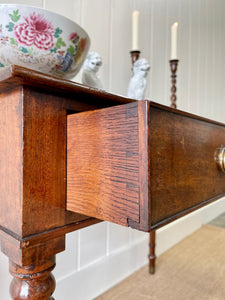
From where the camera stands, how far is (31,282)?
0.33m

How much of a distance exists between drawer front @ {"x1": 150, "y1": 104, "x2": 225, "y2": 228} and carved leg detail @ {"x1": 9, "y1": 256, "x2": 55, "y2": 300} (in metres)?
0.17

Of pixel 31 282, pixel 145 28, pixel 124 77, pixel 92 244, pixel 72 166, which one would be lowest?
pixel 92 244

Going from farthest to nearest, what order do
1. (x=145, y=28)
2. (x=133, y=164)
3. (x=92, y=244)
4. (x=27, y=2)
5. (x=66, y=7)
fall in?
(x=145, y=28) < (x=92, y=244) < (x=66, y=7) < (x=27, y=2) < (x=133, y=164)

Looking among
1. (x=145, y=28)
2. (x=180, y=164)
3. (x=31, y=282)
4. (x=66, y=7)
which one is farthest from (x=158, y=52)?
(x=31, y=282)

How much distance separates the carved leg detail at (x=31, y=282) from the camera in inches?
13.0

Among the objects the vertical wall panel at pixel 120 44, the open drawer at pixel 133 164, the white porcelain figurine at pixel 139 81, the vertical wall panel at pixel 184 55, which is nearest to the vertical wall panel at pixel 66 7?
the vertical wall panel at pixel 120 44

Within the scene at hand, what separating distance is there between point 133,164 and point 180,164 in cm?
9

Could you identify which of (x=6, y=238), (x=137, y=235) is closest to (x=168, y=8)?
(x=137, y=235)

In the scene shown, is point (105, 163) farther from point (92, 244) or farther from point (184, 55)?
→ point (184, 55)

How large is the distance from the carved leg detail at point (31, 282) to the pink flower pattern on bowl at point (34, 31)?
0.96 ft

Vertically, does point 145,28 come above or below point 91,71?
above

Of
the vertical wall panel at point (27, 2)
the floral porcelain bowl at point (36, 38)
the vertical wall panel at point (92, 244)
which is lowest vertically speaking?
the vertical wall panel at point (92, 244)

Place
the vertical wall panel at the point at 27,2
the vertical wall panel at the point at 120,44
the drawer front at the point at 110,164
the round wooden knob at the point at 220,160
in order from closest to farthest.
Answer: the drawer front at the point at 110,164, the round wooden knob at the point at 220,160, the vertical wall panel at the point at 27,2, the vertical wall panel at the point at 120,44

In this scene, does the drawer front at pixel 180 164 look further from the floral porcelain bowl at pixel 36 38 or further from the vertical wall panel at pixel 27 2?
the vertical wall panel at pixel 27 2
